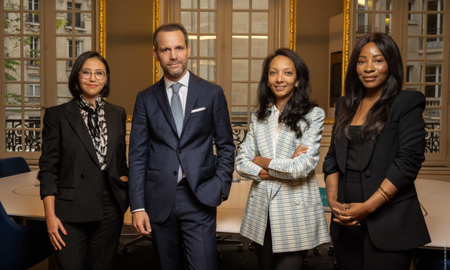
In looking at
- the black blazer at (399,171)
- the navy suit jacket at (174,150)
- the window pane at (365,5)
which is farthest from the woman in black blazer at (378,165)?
the window pane at (365,5)

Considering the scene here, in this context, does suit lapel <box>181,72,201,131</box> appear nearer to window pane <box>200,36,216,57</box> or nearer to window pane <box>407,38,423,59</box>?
window pane <box>200,36,216,57</box>

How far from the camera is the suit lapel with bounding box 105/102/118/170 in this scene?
1.80 meters

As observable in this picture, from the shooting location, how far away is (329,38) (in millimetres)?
5438

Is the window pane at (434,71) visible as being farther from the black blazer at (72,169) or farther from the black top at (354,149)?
the black blazer at (72,169)

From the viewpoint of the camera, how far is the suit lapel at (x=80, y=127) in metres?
1.76

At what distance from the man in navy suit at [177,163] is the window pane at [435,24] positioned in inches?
192

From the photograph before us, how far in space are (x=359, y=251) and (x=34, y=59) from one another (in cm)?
565

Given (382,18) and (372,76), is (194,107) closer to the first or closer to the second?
(372,76)

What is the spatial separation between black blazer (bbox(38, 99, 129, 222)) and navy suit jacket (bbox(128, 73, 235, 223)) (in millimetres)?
180

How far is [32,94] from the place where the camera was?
5.73 metres

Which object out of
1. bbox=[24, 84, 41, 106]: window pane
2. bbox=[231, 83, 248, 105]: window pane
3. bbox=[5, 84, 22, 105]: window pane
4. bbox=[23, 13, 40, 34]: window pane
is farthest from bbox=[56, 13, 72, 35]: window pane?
bbox=[231, 83, 248, 105]: window pane

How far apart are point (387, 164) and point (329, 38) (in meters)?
4.34

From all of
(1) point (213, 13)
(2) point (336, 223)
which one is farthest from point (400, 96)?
(1) point (213, 13)

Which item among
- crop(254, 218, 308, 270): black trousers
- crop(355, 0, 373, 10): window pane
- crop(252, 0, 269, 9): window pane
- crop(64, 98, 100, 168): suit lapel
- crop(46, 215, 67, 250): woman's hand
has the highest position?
crop(252, 0, 269, 9): window pane
